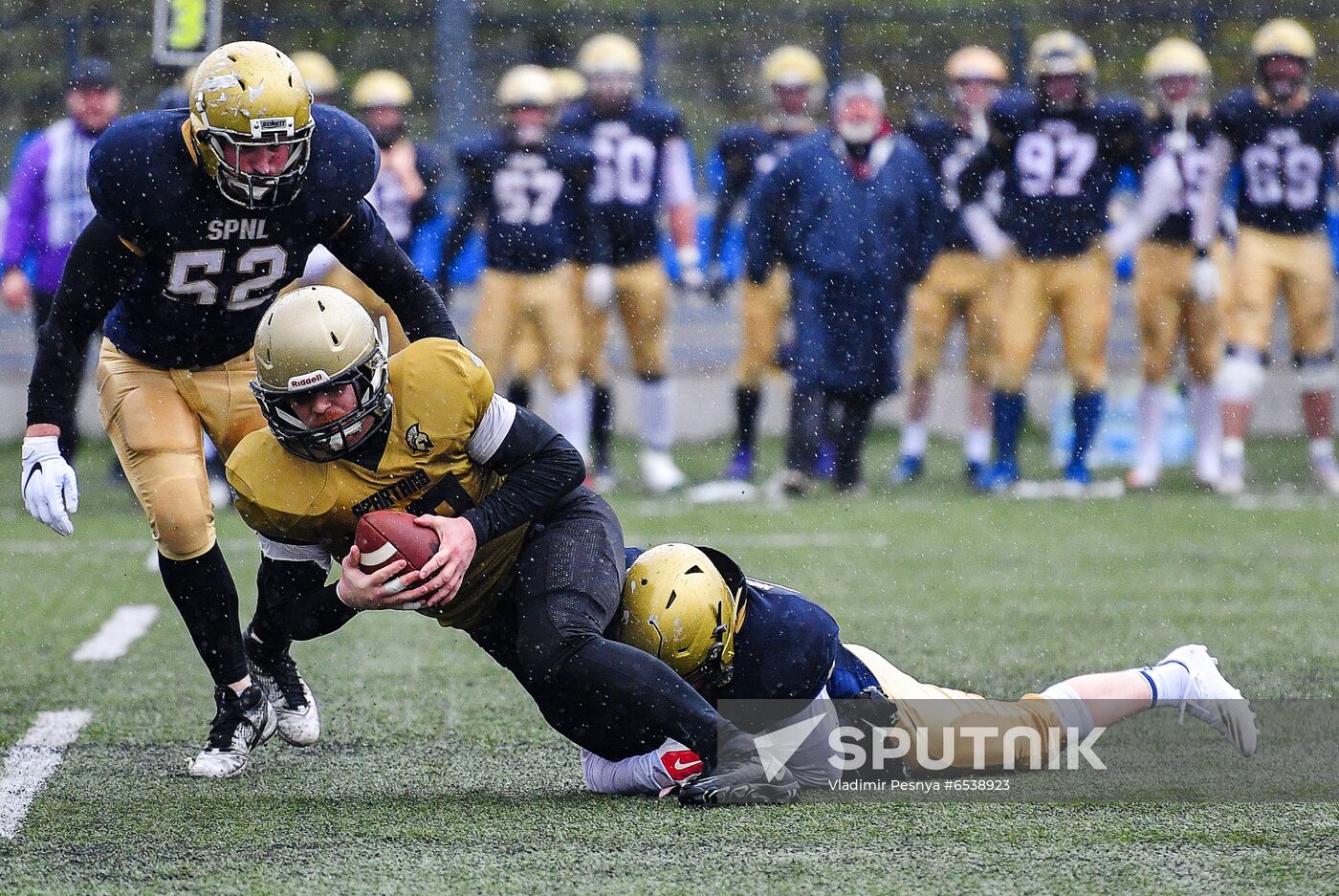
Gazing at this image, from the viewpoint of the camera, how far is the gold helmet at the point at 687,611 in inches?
131

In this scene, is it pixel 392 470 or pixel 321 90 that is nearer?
pixel 392 470

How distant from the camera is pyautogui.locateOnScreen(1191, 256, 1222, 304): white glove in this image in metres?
8.41

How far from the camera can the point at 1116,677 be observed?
3602 millimetres

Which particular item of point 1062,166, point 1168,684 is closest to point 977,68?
point 1062,166

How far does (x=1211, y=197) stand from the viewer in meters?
8.50

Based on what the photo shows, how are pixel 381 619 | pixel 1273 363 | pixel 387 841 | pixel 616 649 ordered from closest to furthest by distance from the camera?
pixel 387 841, pixel 616 649, pixel 381 619, pixel 1273 363

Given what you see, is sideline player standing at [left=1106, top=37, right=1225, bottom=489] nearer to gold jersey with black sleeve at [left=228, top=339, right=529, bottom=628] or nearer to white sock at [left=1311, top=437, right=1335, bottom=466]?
white sock at [left=1311, top=437, right=1335, bottom=466]

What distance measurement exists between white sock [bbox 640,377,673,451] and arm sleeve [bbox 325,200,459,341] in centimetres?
491

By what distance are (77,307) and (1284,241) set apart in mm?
6148

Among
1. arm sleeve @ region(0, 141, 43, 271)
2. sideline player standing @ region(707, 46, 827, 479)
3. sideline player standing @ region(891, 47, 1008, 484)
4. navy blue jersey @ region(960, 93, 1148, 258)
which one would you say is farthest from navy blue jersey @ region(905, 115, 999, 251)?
arm sleeve @ region(0, 141, 43, 271)

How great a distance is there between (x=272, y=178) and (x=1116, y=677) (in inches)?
78.5

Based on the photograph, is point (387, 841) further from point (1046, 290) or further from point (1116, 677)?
point (1046, 290)

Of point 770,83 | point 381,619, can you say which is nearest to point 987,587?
point 381,619

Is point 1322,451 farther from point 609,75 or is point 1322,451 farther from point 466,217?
point 466,217
